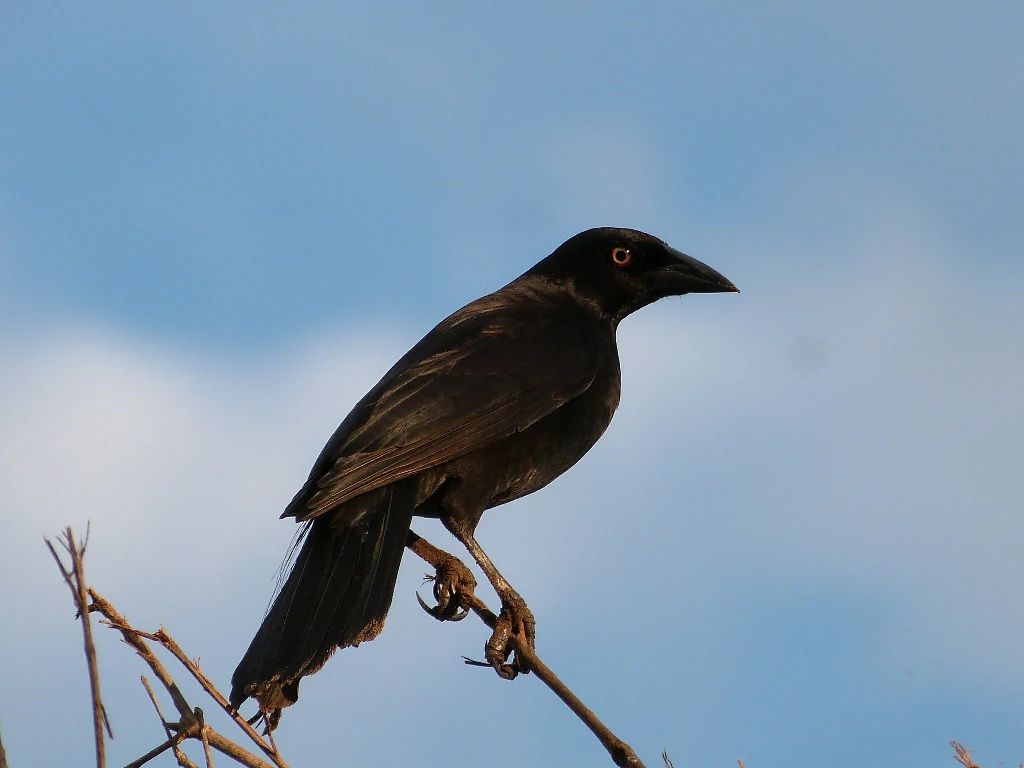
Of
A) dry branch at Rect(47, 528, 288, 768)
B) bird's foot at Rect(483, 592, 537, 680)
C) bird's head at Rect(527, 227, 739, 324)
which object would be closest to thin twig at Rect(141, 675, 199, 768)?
dry branch at Rect(47, 528, 288, 768)

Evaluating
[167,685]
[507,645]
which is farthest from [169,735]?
[507,645]

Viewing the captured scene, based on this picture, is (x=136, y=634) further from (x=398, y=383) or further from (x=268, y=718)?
(x=398, y=383)

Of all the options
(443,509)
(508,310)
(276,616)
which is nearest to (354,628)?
(276,616)

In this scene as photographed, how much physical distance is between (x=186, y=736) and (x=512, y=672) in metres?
1.67

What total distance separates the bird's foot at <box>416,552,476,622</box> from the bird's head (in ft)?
6.64

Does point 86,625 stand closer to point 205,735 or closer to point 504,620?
point 205,735

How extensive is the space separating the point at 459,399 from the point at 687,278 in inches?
77.1

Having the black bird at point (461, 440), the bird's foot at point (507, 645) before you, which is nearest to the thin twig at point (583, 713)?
the bird's foot at point (507, 645)

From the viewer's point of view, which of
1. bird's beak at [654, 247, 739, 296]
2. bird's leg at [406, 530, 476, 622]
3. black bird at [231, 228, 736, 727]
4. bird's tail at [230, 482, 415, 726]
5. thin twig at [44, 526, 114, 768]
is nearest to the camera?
thin twig at [44, 526, 114, 768]

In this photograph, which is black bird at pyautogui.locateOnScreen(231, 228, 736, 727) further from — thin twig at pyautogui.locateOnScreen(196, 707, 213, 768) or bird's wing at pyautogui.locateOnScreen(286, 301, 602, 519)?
thin twig at pyautogui.locateOnScreen(196, 707, 213, 768)

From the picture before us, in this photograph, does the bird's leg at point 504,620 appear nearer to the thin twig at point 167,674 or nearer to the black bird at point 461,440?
the black bird at point 461,440

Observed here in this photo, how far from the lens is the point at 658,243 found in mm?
6379

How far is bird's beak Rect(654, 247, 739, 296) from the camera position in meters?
6.31

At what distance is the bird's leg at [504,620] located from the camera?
434cm
